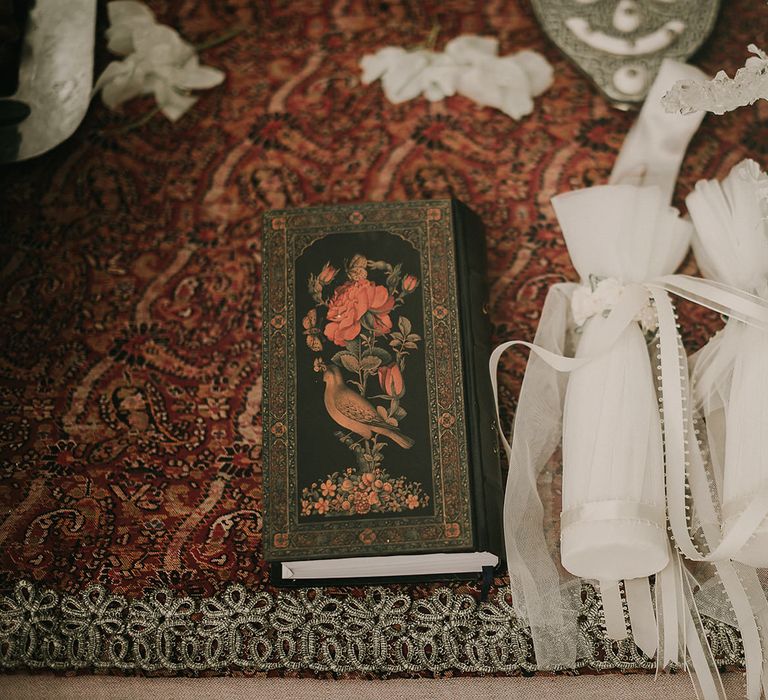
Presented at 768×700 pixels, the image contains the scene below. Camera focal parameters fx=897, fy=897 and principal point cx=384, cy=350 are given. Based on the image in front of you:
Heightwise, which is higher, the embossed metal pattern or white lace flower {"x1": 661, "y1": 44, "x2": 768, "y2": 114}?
white lace flower {"x1": 661, "y1": 44, "x2": 768, "y2": 114}

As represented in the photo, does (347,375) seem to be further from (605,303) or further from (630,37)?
(630,37)

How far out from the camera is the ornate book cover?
1.19 m

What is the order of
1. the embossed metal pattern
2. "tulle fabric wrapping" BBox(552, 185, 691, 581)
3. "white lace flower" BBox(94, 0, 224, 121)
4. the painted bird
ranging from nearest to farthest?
"tulle fabric wrapping" BBox(552, 185, 691, 581) → the painted bird → the embossed metal pattern → "white lace flower" BBox(94, 0, 224, 121)

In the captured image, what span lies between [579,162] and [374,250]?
1.38 ft

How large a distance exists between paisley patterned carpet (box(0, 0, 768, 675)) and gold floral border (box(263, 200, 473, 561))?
4.1 inches

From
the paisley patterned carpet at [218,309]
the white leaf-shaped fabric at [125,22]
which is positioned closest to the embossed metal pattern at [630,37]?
the paisley patterned carpet at [218,309]

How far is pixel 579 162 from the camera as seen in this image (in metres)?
1.51

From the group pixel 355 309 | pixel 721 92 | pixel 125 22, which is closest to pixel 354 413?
pixel 355 309

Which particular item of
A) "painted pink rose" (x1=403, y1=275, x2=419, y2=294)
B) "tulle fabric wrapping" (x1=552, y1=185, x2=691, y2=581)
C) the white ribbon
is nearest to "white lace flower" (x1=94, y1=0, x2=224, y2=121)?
"painted pink rose" (x1=403, y1=275, x2=419, y2=294)

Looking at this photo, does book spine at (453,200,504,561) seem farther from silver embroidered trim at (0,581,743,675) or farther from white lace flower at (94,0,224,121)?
white lace flower at (94,0,224,121)

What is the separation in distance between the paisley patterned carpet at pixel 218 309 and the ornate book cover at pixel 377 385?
11cm

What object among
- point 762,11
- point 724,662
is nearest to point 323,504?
point 724,662

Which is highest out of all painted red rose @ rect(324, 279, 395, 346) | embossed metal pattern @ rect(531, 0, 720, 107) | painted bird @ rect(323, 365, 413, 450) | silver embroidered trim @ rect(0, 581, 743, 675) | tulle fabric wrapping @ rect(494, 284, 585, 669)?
embossed metal pattern @ rect(531, 0, 720, 107)

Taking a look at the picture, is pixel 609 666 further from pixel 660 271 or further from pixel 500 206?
pixel 500 206
